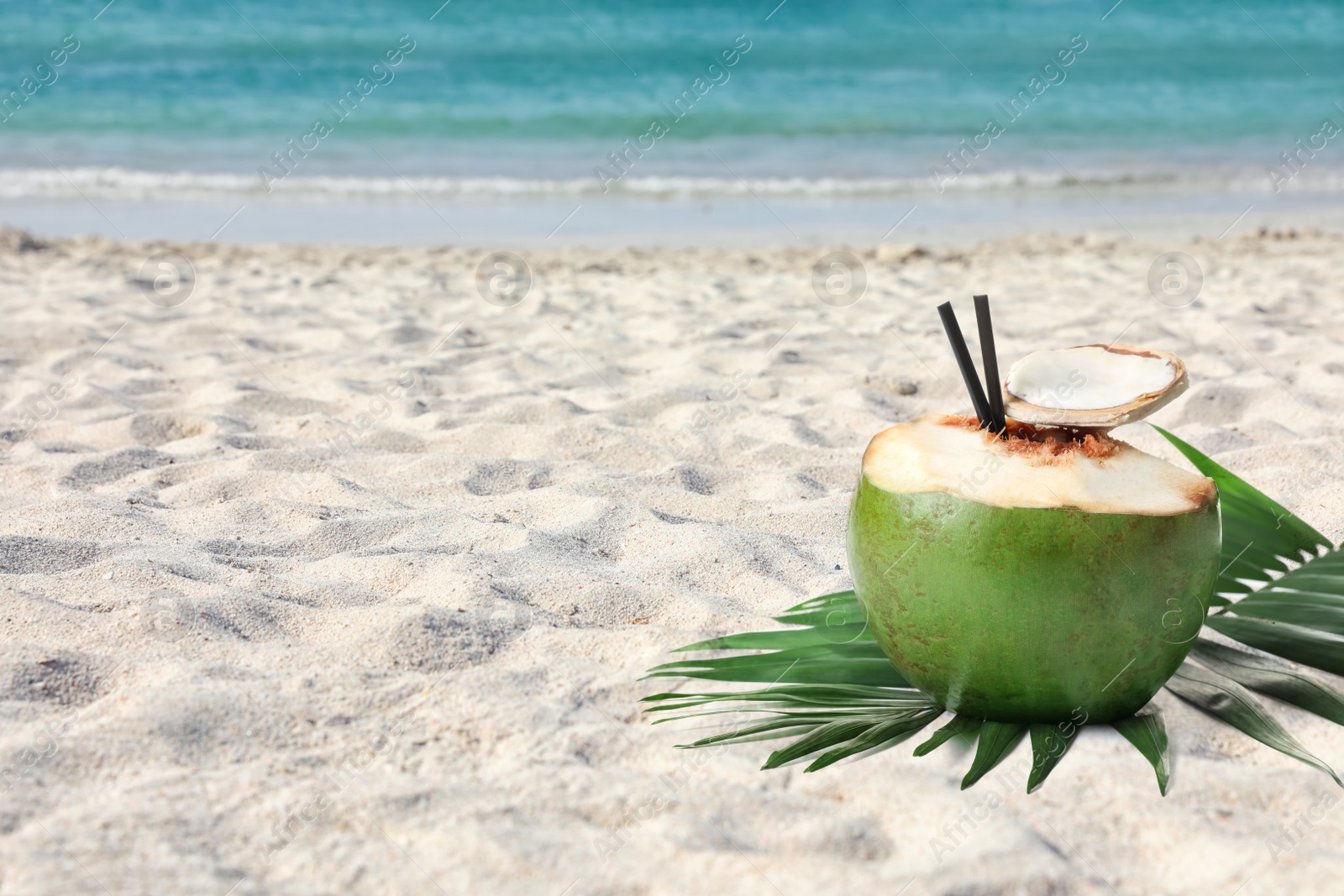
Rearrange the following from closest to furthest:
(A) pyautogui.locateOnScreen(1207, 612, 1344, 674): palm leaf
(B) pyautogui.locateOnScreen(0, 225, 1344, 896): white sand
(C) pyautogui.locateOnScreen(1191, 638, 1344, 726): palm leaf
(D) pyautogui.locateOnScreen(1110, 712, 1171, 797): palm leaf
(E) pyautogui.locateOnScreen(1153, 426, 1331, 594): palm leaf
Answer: (B) pyautogui.locateOnScreen(0, 225, 1344, 896): white sand
(D) pyautogui.locateOnScreen(1110, 712, 1171, 797): palm leaf
(C) pyautogui.locateOnScreen(1191, 638, 1344, 726): palm leaf
(A) pyautogui.locateOnScreen(1207, 612, 1344, 674): palm leaf
(E) pyautogui.locateOnScreen(1153, 426, 1331, 594): palm leaf

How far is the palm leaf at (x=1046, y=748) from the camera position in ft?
4.44

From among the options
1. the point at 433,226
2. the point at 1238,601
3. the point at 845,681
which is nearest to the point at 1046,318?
the point at 1238,601

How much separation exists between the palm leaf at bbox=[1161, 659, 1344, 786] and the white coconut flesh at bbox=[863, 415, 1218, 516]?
35cm

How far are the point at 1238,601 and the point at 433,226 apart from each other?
6935 millimetres

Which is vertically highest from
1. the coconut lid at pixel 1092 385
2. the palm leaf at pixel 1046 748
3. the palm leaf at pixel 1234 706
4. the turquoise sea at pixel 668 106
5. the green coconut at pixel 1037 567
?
the coconut lid at pixel 1092 385

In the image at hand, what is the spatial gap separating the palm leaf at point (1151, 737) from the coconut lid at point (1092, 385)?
16.9 inches

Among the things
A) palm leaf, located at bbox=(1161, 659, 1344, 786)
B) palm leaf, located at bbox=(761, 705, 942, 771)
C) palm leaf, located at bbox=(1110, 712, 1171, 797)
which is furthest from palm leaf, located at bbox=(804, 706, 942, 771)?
palm leaf, located at bbox=(1161, 659, 1344, 786)

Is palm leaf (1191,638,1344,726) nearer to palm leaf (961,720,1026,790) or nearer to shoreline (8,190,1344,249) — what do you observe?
palm leaf (961,720,1026,790)

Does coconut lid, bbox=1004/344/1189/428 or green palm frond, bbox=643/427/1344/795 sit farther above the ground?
coconut lid, bbox=1004/344/1189/428

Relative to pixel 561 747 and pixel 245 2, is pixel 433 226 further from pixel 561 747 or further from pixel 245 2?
pixel 245 2

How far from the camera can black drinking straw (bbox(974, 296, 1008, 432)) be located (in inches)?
52.6

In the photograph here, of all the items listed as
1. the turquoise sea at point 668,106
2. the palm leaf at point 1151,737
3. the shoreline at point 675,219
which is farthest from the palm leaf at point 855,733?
the turquoise sea at point 668,106

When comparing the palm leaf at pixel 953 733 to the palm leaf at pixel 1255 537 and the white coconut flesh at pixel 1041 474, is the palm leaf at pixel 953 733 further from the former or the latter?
the palm leaf at pixel 1255 537

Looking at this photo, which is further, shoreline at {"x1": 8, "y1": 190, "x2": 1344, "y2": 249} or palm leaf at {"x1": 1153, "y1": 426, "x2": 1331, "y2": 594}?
shoreline at {"x1": 8, "y1": 190, "x2": 1344, "y2": 249}
